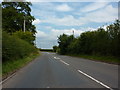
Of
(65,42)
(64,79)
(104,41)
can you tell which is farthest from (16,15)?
(64,79)

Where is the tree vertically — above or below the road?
above

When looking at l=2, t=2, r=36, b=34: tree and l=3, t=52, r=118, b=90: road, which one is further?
l=2, t=2, r=36, b=34: tree

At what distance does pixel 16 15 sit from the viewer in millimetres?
59562

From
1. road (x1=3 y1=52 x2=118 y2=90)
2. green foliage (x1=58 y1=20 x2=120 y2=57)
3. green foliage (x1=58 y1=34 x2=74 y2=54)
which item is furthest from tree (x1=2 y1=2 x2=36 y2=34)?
road (x1=3 y1=52 x2=118 y2=90)

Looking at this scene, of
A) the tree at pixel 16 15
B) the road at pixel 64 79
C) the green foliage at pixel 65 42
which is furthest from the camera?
the green foliage at pixel 65 42

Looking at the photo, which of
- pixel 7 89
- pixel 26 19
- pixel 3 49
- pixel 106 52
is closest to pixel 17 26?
pixel 26 19

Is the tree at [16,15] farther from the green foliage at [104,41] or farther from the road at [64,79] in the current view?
the road at [64,79]

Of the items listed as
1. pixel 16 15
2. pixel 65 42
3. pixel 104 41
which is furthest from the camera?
pixel 65 42

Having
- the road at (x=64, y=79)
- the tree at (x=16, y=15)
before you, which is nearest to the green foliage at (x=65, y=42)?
the tree at (x=16, y=15)

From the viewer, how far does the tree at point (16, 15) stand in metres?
58.3

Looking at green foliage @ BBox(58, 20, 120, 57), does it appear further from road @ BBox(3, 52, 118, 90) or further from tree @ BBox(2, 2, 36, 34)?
road @ BBox(3, 52, 118, 90)

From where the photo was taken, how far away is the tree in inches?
2296

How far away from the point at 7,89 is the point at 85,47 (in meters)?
50.1

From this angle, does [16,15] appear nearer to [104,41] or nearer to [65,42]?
[104,41]
